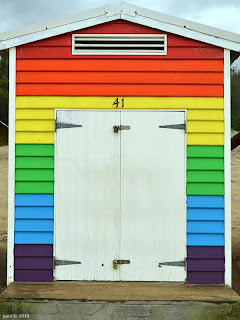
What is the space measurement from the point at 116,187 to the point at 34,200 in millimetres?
1010

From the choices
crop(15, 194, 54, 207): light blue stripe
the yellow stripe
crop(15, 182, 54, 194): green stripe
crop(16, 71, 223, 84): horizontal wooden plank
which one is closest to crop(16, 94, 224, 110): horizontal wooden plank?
the yellow stripe

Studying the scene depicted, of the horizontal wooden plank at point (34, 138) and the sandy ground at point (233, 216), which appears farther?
the sandy ground at point (233, 216)

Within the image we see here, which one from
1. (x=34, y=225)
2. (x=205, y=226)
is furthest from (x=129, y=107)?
(x=34, y=225)

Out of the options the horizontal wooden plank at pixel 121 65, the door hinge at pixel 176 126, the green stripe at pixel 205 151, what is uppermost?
the horizontal wooden plank at pixel 121 65

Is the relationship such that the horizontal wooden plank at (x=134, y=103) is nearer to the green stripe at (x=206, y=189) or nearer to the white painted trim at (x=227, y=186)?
the white painted trim at (x=227, y=186)

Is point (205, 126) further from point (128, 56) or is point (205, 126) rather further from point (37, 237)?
point (37, 237)

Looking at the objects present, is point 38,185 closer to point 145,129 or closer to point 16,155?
point 16,155

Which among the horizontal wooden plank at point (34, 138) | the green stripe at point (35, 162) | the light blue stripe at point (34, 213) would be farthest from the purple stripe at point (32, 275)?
the horizontal wooden plank at point (34, 138)

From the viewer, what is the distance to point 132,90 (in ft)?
18.7

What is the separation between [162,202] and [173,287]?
1007mm

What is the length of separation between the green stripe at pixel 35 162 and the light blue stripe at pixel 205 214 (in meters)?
1.78

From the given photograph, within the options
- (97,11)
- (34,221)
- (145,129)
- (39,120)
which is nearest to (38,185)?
(34,221)

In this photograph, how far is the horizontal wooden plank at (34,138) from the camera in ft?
18.7

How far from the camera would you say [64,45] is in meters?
5.74
